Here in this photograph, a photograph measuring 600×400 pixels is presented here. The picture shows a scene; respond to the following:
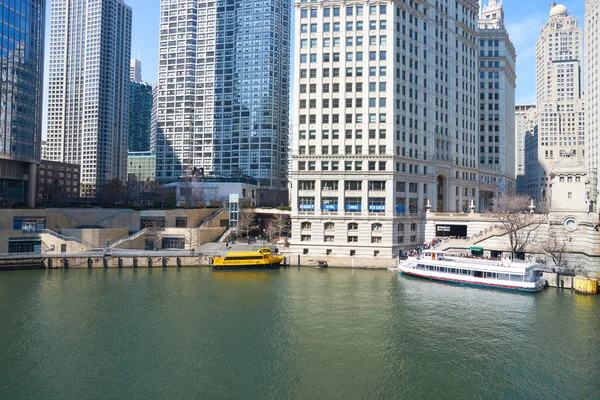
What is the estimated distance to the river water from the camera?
32.6m

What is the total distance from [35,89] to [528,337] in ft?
410

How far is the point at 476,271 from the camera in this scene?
217 feet

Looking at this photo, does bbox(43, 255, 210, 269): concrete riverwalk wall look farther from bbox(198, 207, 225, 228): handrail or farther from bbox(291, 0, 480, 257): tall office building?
bbox(291, 0, 480, 257): tall office building

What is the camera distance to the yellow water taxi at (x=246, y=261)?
7819 cm

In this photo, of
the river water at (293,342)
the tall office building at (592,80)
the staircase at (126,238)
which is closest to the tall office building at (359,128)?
the river water at (293,342)

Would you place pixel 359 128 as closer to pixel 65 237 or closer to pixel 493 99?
pixel 493 99

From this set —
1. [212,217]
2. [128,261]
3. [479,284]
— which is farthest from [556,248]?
[128,261]

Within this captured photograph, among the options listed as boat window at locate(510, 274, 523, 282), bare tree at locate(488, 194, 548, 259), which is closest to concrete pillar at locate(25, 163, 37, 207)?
bare tree at locate(488, 194, 548, 259)

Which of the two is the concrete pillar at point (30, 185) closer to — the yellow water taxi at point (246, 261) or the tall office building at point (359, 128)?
the yellow water taxi at point (246, 261)

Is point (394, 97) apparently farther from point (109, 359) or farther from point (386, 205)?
point (109, 359)

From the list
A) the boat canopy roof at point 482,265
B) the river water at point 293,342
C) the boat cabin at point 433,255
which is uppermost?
the boat cabin at point 433,255

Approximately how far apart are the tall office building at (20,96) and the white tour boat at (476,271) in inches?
3818

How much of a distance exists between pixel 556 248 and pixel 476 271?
1467 centimetres

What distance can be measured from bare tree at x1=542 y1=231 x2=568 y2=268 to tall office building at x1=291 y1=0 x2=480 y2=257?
2600 centimetres
